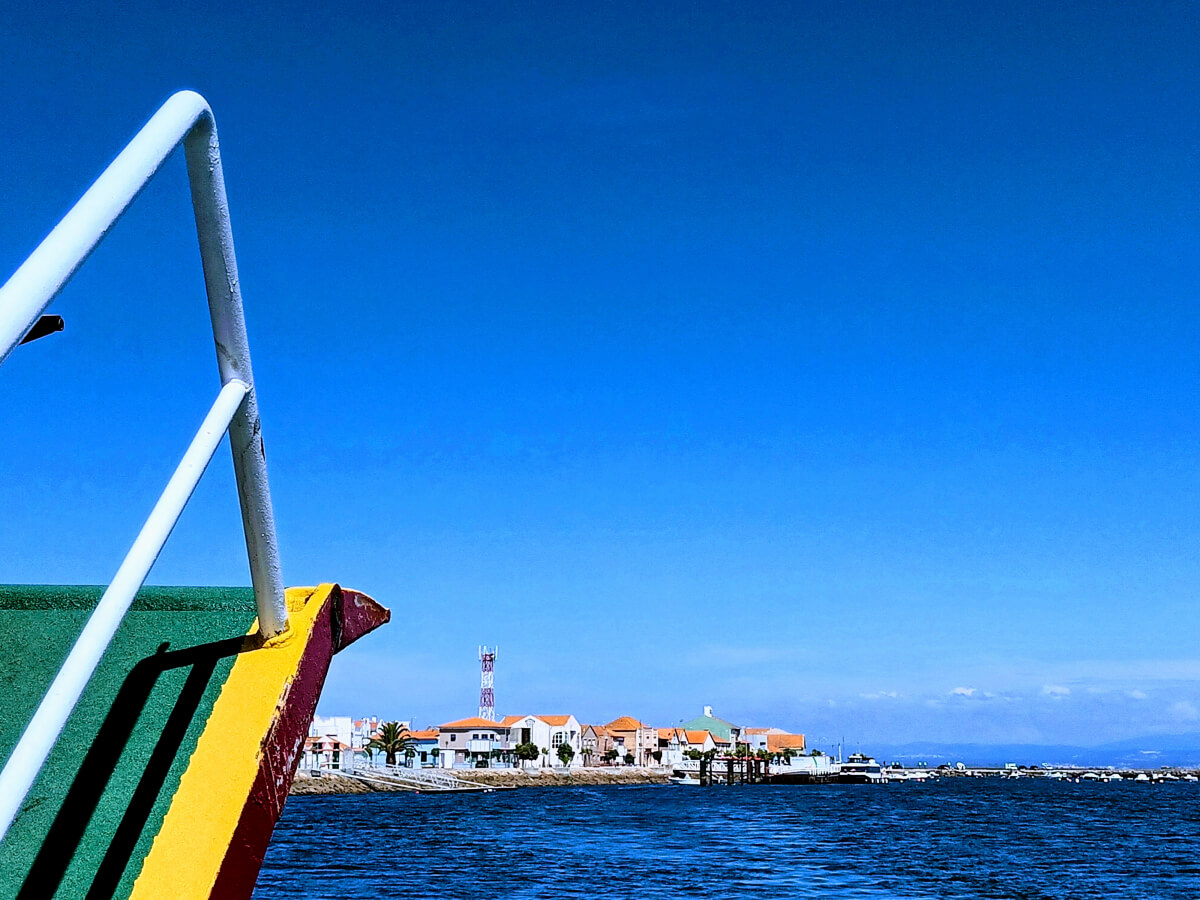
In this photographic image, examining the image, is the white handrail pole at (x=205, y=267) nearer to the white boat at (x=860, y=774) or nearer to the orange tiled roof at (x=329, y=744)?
the orange tiled roof at (x=329, y=744)

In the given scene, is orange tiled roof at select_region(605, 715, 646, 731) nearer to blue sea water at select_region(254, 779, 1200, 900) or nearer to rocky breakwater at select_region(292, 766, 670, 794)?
rocky breakwater at select_region(292, 766, 670, 794)

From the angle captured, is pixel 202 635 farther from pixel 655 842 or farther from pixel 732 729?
pixel 732 729

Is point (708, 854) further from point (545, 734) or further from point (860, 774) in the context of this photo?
point (860, 774)

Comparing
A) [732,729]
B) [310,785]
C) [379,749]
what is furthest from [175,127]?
[732,729]

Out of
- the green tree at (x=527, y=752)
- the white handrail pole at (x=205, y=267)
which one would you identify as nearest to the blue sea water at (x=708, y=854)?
the white handrail pole at (x=205, y=267)

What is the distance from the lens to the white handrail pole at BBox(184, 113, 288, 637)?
72.9 inches

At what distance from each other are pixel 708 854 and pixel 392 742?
272 feet

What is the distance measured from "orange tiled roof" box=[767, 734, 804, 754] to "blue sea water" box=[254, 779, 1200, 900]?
105m

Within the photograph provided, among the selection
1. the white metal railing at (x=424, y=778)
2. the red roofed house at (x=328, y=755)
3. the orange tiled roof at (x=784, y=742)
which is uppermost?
the orange tiled roof at (x=784, y=742)

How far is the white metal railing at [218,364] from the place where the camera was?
4.12ft

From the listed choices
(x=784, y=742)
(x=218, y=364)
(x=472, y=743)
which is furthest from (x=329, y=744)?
(x=218, y=364)

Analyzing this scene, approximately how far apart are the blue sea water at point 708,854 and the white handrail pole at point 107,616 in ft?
89.5

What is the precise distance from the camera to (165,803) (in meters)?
2.28

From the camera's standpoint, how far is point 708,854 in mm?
39969
